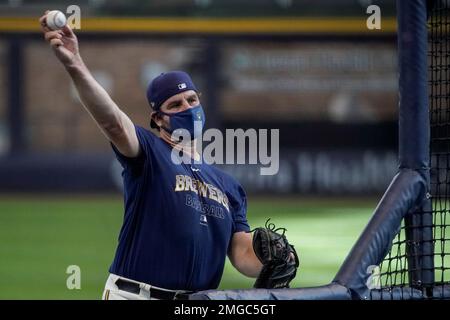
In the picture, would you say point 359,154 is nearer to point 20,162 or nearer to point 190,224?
point 20,162

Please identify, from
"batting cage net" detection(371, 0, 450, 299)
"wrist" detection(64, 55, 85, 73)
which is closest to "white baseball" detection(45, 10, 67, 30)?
"wrist" detection(64, 55, 85, 73)

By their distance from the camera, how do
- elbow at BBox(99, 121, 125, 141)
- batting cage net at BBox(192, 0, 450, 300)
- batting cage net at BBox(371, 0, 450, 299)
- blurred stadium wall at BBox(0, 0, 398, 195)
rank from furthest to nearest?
blurred stadium wall at BBox(0, 0, 398, 195) → batting cage net at BBox(371, 0, 450, 299) → batting cage net at BBox(192, 0, 450, 300) → elbow at BBox(99, 121, 125, 141)

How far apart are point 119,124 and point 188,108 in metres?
0.58

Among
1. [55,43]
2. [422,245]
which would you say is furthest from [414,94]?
[55,43]

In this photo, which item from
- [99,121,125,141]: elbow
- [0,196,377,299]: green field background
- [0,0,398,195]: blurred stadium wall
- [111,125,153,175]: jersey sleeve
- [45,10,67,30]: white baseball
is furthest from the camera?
[0,0,398,195]: blurred stadium wall

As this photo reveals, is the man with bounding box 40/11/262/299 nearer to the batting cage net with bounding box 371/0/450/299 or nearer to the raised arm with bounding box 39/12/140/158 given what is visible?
the raised arm with bounding box 39/12/140/158

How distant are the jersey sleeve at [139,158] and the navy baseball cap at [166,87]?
0.90 ft

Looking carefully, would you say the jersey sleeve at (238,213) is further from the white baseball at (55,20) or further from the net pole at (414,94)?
the white baseball at (55,20)

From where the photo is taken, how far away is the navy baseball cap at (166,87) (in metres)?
4.31

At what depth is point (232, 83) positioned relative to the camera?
17328mm

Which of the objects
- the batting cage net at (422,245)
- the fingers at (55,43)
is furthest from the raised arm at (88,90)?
the batting cage net at (422,245)

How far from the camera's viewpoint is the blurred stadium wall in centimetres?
1622

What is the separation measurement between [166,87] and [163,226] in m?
0.66

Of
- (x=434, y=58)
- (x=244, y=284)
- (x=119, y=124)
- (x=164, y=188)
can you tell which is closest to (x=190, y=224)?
(x=164, y=188)
